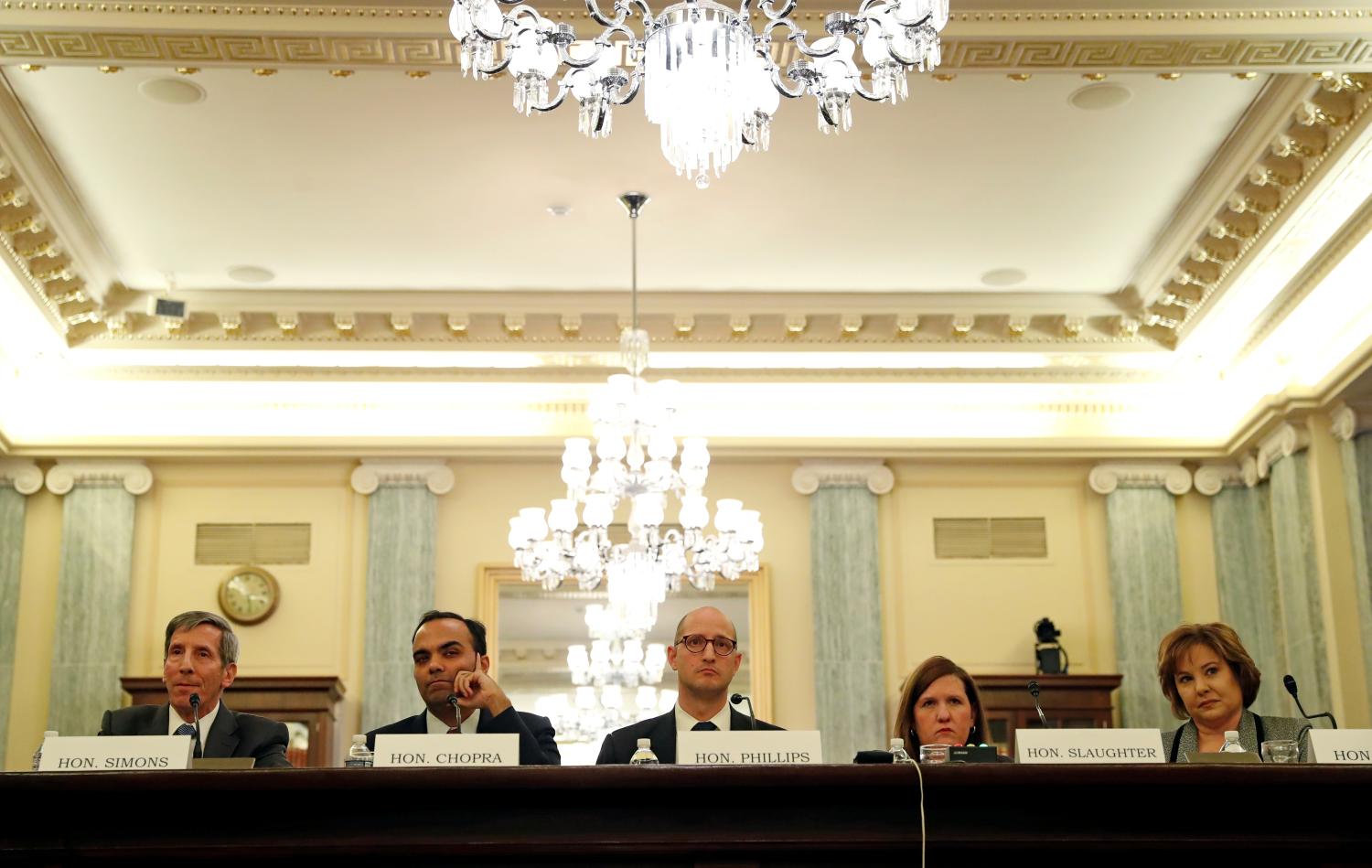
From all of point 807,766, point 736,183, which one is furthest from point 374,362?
point 807,766

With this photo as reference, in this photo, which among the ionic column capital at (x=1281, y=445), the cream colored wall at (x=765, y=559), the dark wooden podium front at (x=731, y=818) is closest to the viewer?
the dark wooden podium front at (x=731, y=818)

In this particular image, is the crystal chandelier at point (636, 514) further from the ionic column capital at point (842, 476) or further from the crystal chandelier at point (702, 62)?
the crystal chandelier at point (702, 62)

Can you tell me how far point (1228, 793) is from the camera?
330 centimetres

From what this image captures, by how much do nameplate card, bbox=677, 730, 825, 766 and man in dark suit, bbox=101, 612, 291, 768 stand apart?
4.67ft

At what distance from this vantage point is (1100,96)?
25.0 ft

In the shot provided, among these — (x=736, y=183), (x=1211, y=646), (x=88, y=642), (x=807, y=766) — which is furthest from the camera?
(x=88, y=642)

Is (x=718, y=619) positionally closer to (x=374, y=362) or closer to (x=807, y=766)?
(x=807, y=766)

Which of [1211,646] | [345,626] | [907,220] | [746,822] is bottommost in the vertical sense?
[746,822]

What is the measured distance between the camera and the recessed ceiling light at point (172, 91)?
7.42 meters

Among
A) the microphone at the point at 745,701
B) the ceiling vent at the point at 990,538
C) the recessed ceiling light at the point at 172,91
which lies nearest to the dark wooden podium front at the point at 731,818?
the microphone at the point at 745,701

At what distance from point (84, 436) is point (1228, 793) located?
867cm

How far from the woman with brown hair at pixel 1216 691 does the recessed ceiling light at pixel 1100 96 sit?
369 centimetres

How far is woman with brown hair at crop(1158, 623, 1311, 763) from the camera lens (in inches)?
177

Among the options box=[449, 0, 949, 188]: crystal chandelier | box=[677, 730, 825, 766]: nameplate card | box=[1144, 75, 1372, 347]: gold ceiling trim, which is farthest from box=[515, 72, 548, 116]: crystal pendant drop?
box=[1144, 75, 1372, 347]: gold ceiling trim
